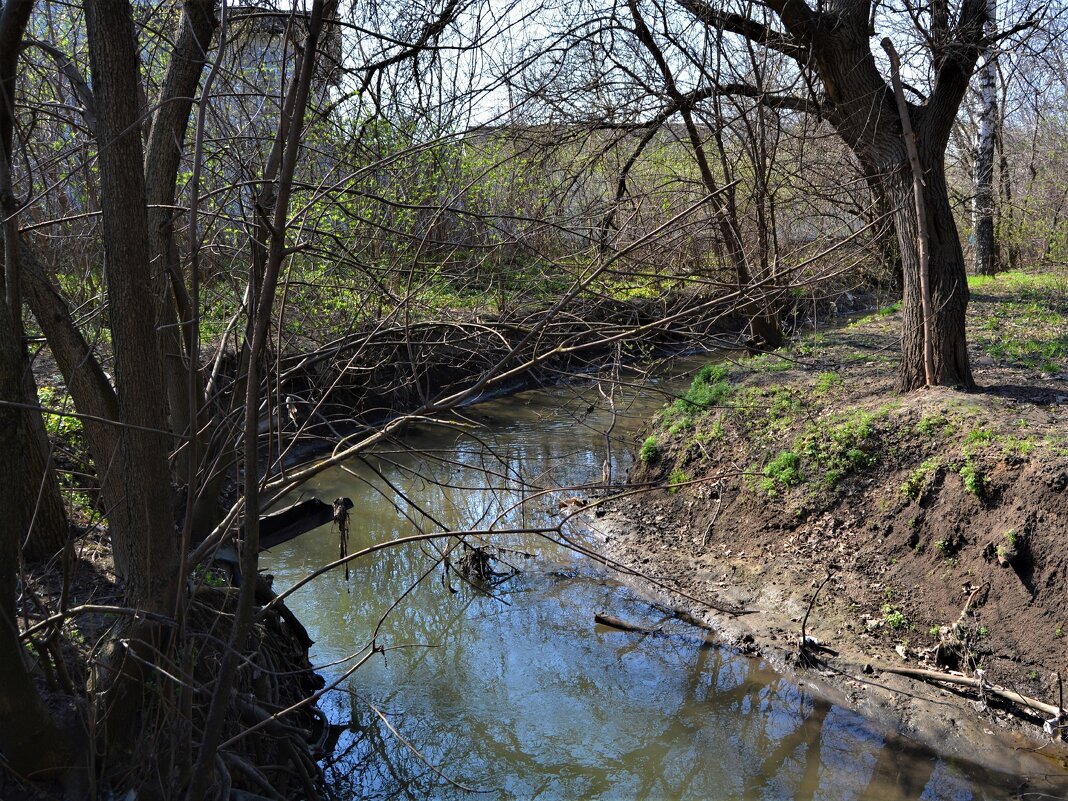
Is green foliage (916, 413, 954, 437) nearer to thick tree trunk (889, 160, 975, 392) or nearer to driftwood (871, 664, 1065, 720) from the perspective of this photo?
thick tree trunk (889, 160, 975, 392)

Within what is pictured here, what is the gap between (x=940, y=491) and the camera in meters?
6.11

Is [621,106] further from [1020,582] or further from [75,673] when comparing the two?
[75,673]

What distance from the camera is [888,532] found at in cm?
629

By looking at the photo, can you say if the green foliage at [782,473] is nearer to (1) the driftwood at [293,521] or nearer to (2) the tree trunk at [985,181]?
(1) the driftwood at [293,521]

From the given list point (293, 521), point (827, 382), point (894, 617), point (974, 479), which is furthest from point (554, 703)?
point (827, 382)

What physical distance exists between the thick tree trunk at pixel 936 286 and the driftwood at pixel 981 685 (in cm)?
277

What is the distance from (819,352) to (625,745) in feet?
19.6

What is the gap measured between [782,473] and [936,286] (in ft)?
6.62

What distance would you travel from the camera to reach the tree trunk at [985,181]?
48.0 ft

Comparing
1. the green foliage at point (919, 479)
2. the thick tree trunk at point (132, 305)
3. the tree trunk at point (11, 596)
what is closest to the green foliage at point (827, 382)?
the green foliage at point (919, 479)

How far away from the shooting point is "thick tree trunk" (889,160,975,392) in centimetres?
717

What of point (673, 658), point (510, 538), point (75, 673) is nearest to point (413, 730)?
point (673, 658)

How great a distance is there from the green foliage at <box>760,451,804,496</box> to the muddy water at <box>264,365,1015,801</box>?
148cm

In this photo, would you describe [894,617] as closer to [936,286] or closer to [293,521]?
[936,286]
